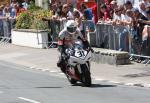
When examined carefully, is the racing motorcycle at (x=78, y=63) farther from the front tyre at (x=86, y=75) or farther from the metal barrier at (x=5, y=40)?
the metal barrier at (x=5, y=40)

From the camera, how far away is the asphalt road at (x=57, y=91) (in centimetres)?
1344

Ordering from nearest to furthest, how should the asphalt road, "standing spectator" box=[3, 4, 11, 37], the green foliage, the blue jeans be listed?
the asphalt road
the blue jeans
the green foliage
"standing spectator" box=[3, 4, 11, 37]

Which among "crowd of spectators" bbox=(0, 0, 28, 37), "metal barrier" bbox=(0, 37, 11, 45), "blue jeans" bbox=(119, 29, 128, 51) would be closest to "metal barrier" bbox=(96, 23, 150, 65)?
"blue jeans" bbox=(119, 29, 128, 51)

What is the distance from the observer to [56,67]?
20.7m

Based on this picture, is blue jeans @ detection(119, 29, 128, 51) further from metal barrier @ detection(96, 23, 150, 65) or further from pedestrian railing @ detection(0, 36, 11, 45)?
pedestrian railing @ detection(0, 36, 11, 45)

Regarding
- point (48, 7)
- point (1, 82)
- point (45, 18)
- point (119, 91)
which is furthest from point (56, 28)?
point (119, 91)

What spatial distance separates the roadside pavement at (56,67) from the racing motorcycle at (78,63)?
4.15ft

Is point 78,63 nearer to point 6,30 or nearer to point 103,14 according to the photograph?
point 103,14

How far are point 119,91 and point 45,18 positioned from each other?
12.5 meters

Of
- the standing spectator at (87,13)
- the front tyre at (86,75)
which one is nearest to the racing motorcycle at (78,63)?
the front tyre at (86,75)

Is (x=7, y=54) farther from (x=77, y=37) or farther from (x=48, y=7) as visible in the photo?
(x=77, y=37)

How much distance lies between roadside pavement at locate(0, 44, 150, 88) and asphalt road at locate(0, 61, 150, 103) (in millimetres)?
737

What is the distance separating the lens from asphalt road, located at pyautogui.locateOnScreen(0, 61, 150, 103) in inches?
529

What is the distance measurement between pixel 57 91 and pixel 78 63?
3.66 ft
